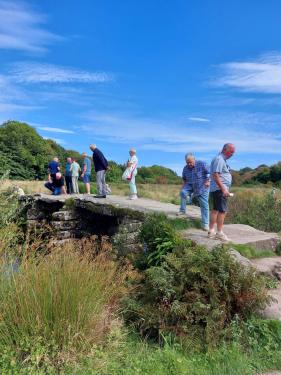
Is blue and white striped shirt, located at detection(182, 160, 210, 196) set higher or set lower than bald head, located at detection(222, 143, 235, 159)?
lower

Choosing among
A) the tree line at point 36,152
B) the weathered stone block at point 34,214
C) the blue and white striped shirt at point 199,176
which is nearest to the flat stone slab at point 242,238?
the blue and white striped shirt at point 199,176

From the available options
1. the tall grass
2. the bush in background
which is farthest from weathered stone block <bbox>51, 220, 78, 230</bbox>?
the tall grass

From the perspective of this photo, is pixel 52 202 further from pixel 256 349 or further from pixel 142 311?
pixel 256 349

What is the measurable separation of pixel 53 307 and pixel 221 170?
4.44m

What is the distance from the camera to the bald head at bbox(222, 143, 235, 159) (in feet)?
27.5

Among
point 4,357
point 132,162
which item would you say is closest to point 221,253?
point 4,357

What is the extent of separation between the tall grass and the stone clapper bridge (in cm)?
250

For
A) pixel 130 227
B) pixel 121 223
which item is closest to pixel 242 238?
pixel 130 227

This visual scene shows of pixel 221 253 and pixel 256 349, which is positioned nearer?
pixel 256 349

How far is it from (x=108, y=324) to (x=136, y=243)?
407cm

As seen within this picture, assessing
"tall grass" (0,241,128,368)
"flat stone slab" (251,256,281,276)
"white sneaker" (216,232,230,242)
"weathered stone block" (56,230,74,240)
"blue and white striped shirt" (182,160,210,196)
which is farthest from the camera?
"weathered stone block" (56,230,74,240)

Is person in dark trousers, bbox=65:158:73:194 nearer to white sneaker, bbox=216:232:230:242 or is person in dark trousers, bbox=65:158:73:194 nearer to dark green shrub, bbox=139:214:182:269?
dark green shrub, bbox=139:214:182:269

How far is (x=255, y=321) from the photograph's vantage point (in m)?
5.73

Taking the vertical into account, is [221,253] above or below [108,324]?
above
